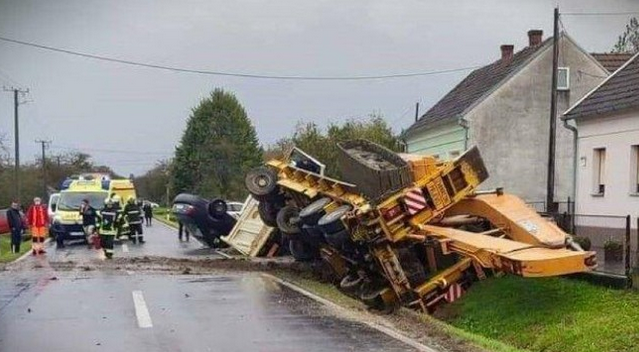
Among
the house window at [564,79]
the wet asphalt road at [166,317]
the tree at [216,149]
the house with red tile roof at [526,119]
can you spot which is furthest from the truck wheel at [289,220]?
the tree at [216,149]

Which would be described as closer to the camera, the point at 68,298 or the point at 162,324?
the point at 162,324

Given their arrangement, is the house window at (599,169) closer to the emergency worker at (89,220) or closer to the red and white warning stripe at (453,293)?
the red and white warning stripe at (453,293)

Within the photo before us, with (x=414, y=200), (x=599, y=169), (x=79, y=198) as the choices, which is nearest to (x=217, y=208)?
(x=79, y=198)

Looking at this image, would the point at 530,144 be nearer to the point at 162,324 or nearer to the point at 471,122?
the point at 471,122

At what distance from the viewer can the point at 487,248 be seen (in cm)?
1225

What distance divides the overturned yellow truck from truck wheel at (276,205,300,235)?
56.5 inches

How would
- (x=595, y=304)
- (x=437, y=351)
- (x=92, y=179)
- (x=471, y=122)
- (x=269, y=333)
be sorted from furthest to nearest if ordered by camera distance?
(x=92, y=179) → (x=471, y=122) → (x=595, y=304) → (x=269, y=333) → (x=437, y=351)

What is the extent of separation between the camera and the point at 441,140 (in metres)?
36.4

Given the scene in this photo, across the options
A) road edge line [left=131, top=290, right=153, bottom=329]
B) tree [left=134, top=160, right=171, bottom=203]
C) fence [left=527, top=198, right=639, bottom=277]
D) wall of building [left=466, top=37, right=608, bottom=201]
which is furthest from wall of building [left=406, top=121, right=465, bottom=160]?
tree [left=134, top=160, right=171, bottom=203]

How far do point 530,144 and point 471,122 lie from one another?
2.49m

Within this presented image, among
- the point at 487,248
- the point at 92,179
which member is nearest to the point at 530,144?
the point at 92,179

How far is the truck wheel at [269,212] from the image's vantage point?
763 inches

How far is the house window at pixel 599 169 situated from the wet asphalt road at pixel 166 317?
363 inches

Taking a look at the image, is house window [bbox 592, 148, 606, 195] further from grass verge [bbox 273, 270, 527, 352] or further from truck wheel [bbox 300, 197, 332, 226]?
truck wheel [bbox 300, 197, 332, 226]
